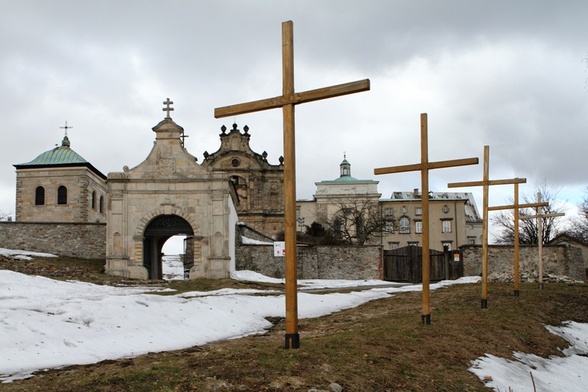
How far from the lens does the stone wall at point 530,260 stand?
39188mm

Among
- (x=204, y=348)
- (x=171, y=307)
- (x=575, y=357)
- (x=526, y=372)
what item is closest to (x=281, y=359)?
(x=204, y=348)

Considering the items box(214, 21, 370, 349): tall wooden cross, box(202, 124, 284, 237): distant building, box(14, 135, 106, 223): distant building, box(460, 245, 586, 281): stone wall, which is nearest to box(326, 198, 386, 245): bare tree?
box(202, 124, 284, 237): distant building

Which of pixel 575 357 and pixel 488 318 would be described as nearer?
pixel 575 357

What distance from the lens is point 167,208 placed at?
30625 millimetres

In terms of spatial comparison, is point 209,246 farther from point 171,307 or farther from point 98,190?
point 98,190

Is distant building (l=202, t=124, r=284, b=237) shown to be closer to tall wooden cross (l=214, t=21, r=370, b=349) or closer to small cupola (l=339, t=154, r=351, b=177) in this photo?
small cupola (l=339, t=154, r=351, b=177)

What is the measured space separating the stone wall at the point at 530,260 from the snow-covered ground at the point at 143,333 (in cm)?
2331

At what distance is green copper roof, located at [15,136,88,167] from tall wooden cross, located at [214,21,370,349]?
43.7 m

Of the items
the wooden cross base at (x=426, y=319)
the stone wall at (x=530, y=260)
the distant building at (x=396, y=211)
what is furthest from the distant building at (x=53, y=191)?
the wooden cross base at (x=426, y=319)

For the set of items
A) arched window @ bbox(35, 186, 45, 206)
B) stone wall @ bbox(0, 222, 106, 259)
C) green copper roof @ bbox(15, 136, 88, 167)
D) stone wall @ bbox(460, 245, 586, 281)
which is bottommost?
stone wall @ bbox(460, 245, 586, 281)

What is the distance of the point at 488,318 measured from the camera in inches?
553

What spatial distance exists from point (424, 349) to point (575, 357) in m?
4.77

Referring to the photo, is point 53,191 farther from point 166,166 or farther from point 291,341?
point 291,341

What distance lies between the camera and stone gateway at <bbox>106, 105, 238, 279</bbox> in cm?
3011
